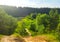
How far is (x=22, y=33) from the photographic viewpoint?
12.5ft

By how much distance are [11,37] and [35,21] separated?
1.63 meters

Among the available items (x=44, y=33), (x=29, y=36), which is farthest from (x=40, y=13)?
(x=29, y=36)

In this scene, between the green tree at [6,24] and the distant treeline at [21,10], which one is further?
the distant treeline at [21,10]

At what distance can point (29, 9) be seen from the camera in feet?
14.5

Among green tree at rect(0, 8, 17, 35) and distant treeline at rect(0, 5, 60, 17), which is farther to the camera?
distant treeline at rect(0, 5, 60, 17)

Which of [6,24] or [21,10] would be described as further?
[21,10]

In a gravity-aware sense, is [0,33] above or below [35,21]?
above

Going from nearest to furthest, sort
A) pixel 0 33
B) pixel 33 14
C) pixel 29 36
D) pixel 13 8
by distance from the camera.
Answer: pixel 0 33 → pixel 13 8 → pixel 29 36 → pixel 33 14

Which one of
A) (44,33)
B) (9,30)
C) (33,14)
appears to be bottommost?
(44,33)

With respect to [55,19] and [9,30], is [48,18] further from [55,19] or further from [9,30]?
[9,30]

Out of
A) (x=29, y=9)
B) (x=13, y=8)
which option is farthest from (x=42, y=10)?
(x=13, y=8)

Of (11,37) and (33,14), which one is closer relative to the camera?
(11,37)

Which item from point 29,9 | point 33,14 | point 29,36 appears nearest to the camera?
point 29,36

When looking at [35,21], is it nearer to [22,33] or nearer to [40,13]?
[40,13]
